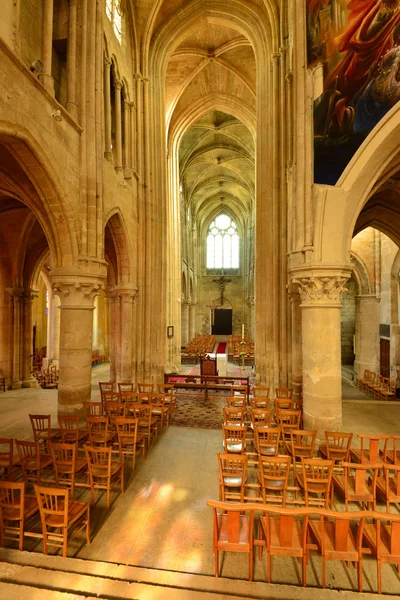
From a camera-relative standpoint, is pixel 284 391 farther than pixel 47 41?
Yes

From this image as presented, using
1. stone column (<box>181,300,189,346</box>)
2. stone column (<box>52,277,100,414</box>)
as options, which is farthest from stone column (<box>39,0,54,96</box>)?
stone column (<box>181,300,189,346</box>)

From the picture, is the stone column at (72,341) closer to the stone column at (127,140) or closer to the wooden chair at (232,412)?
the wooden chair at (232,412)

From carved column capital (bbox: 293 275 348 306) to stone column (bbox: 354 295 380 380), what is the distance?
11.7m

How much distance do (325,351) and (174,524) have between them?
4.67 meters

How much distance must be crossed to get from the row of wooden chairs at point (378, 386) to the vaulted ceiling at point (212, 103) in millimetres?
17463

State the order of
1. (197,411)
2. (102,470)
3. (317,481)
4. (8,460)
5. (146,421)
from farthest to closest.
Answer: (197,411) → (146,421) → (8,460) → (102,470) → (317,481)

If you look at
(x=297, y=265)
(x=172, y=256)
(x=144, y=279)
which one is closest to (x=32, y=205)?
(x=144, y=279)

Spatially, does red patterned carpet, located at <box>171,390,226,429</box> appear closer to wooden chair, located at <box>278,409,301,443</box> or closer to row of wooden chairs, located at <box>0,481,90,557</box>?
wooden chair, located at <box>278,409,301,443</box>

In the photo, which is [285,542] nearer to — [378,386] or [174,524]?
[174,524]

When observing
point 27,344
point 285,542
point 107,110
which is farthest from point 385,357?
point 27,344

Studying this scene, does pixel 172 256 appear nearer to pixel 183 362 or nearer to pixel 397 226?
pixel 183 362

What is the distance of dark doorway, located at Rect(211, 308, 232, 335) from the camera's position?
43.7 m

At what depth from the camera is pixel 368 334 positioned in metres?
17.8

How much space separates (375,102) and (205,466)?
25.6ft
